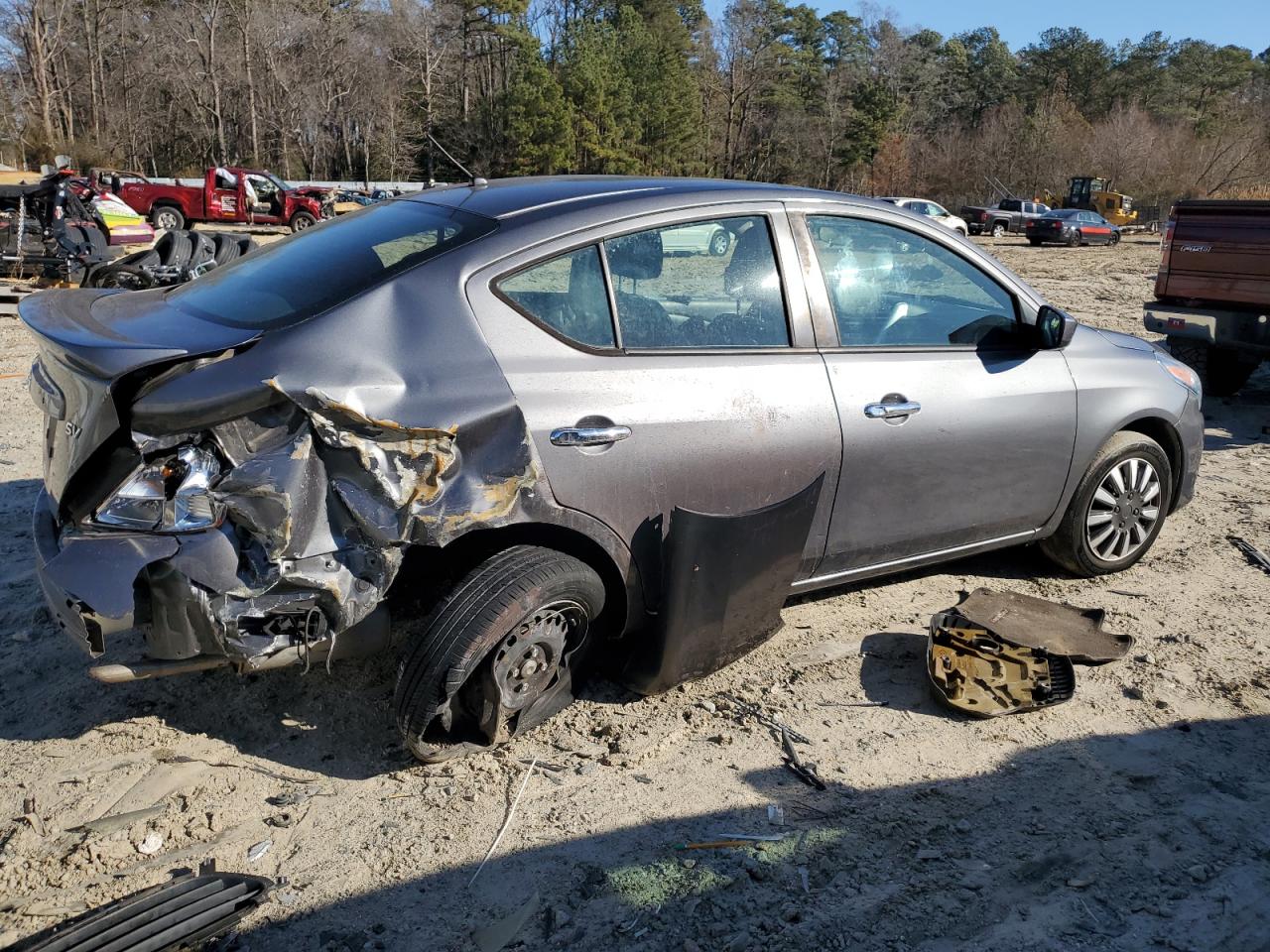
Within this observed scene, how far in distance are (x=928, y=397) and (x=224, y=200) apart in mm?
27732

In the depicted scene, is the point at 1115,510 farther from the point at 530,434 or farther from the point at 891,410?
the point at 530,434

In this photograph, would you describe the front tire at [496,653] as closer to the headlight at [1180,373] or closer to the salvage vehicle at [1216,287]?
the headlight at [1180,373]

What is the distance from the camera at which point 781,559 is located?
11.2 ft

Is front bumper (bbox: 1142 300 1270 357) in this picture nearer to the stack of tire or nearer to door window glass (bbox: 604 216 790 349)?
door window glass (bbox: 604 216 790 349)

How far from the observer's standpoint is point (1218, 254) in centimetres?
792

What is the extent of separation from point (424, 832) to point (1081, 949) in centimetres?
177

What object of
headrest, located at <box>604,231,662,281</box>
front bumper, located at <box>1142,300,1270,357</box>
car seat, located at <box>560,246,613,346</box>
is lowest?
front bumper, located at <box>1142,300,1270,357</box>

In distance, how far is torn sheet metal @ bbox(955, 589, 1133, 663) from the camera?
12.7ft

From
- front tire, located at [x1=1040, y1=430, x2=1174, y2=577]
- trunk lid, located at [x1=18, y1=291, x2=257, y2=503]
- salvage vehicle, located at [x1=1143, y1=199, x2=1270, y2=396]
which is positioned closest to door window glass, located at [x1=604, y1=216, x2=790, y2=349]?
trunk lid, located at [x1=18, y1=291, x2=257, y2=503]

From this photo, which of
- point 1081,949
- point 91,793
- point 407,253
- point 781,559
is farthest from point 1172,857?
point 91,793

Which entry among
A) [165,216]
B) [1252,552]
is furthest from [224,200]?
[1252,552]

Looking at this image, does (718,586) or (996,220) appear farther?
(996,220)

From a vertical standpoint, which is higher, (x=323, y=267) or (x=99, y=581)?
(x=323, y=267)

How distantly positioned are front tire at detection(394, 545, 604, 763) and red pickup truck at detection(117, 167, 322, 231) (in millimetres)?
25547
